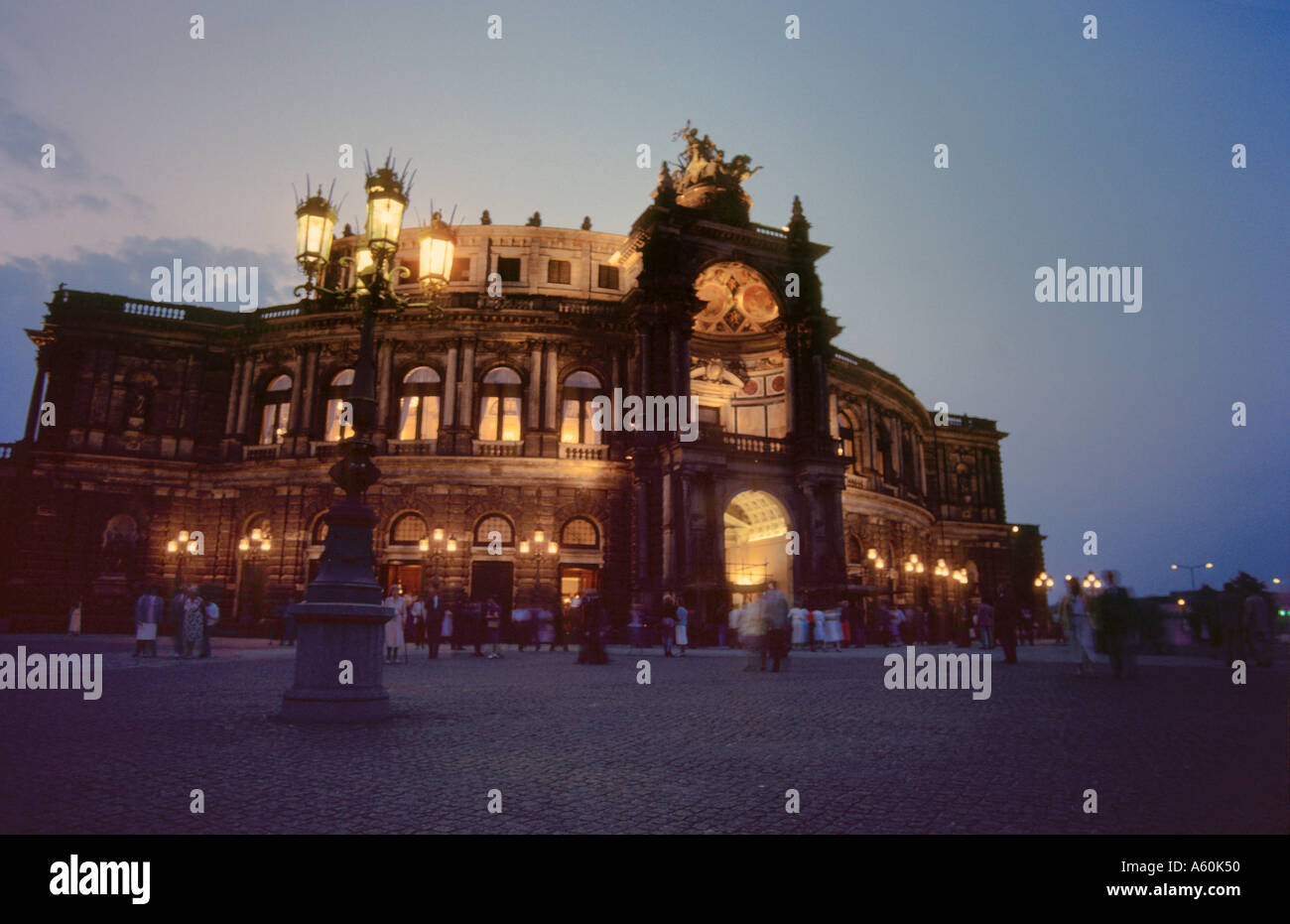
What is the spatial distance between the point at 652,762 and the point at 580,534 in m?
25.9

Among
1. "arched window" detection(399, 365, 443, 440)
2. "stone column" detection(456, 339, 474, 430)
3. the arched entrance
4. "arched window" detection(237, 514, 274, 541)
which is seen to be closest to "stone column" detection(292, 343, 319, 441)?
"arched window" detection(237, 514, 274, 541)

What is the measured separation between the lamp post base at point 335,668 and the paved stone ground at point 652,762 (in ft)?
1.57

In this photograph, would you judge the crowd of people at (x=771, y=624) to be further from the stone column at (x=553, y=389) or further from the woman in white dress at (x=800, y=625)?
the stone column at (x=553, y=389)

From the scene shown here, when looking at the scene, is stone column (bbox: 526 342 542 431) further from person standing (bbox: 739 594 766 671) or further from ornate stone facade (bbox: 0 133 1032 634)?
person standing (bbox: 739 594 766 671)

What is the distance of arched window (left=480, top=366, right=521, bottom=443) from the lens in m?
32.4

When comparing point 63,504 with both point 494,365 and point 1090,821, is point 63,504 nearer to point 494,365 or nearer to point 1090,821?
point 494,365

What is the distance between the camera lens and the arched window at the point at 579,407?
32.7 metres

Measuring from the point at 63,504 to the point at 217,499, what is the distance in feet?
19.2

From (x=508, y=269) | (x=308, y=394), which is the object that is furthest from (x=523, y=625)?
(x=508, y=269)

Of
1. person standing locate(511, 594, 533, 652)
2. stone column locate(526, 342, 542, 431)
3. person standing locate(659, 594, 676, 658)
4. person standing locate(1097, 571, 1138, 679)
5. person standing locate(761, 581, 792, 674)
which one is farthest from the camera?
stone column locate(526, 342, 542, 431)

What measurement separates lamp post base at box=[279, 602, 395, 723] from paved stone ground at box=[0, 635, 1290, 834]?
1.57 ft
